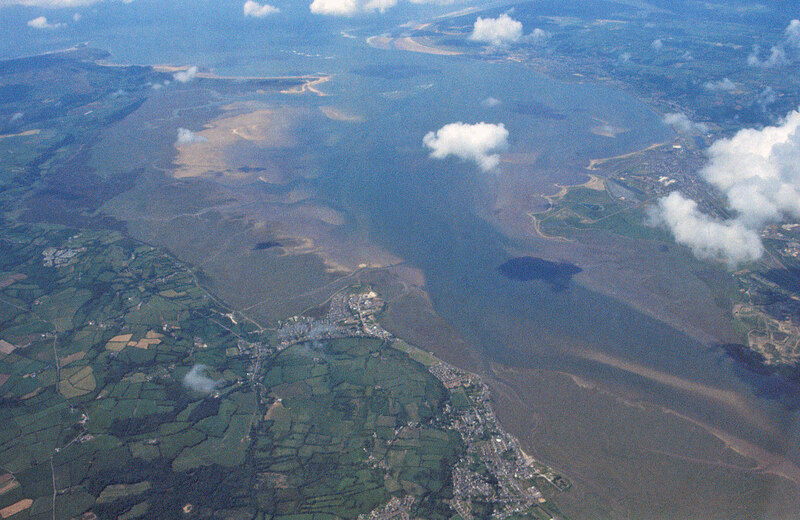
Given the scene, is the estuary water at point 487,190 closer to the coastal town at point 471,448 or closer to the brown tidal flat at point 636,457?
the brown tidal flat at point 636,457

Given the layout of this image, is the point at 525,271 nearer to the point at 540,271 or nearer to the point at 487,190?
the point at 540,271

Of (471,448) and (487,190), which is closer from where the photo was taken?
(471,448)

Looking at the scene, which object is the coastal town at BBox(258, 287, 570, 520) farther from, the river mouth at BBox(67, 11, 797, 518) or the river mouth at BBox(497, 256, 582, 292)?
the river mouth at BBox(497, 256, 582, 292)

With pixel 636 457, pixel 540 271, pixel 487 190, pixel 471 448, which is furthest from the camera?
pixel 487 190

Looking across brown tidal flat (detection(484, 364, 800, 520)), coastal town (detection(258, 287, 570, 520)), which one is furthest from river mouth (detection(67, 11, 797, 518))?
coastal town (detection(258, 287, 570, 520))

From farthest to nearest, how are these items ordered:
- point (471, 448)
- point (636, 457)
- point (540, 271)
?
point (540, 271) < point (471, 448) < point (636, 457)

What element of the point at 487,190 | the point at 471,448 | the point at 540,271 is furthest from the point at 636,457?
the point at 487,190

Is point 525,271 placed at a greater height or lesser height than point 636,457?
greater

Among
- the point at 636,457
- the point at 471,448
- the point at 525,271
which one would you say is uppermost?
the point at 525,271

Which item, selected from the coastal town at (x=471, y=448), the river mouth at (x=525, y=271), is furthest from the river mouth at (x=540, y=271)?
the coastal town at (x=471, y=448)

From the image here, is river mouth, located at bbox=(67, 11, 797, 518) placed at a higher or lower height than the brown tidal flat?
higher

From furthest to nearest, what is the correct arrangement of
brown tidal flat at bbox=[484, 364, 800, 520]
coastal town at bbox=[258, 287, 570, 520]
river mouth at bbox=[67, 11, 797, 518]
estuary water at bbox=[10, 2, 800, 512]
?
estuary water at bbox=[10, 2, 800, 512] < river mouth at bbox=[67, 11, 797, 518] < brown tidal flat at bbox=[484, 364, 800, 520] < coastal town at bbox=[258, 287, 570, 520]

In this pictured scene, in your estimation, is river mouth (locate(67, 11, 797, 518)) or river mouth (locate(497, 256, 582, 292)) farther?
river mouth (locate(497, 256, 582, 292))
